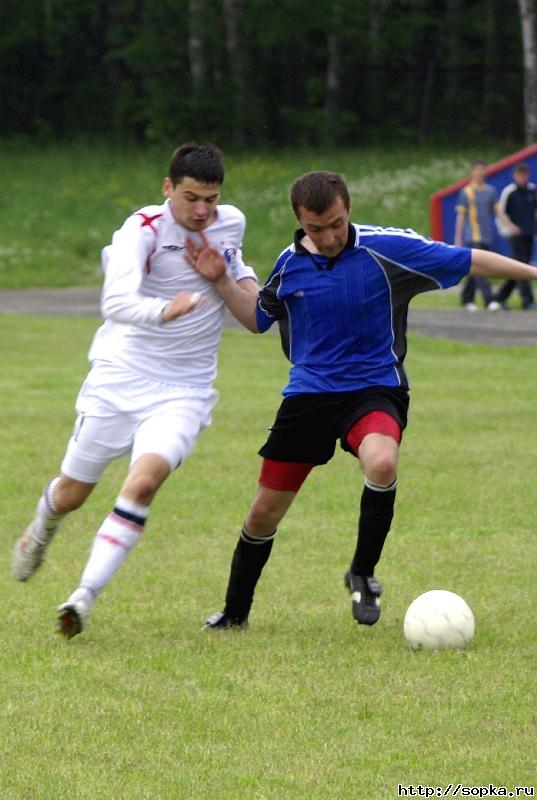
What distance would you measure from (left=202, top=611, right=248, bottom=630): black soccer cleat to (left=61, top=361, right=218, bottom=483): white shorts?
74 centimetres

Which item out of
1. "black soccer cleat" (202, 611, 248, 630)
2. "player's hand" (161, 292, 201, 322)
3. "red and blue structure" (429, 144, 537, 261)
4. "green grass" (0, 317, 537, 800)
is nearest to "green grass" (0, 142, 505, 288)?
"red and blue structure" (429, 144, 537, 261)

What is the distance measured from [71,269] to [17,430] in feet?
68.8

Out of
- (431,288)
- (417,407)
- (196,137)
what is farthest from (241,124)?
(431,288)

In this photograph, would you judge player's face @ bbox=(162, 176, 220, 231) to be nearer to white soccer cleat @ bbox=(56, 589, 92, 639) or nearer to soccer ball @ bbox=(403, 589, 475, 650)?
white soccer cleat @ bbox=(56, 589, 92, 639)

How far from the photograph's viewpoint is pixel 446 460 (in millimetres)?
11828

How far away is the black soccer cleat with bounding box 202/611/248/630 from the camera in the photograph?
6.97m

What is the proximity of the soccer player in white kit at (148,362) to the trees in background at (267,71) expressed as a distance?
42444mm

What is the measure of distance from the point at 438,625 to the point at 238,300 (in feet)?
5.43

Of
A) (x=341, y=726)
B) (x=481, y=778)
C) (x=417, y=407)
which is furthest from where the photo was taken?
(x=417, y=407)

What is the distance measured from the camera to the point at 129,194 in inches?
1666

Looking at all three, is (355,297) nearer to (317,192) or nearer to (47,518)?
(317,192)

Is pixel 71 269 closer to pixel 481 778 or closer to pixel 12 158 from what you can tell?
pixel 12 158

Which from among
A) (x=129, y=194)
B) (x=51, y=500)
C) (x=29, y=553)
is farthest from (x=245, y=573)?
(x=129, y=194)

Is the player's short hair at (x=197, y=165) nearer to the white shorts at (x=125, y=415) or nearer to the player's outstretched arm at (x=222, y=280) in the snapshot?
the player's outstretched arm at (x=222, y=280)
